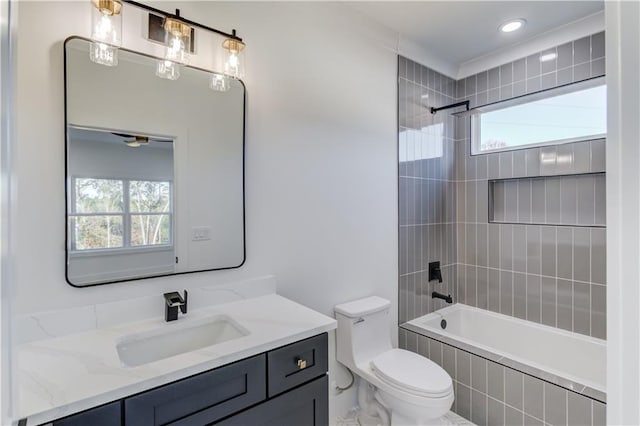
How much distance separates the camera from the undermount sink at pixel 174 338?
123 cm

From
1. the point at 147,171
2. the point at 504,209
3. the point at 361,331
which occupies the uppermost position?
the point at 147,171

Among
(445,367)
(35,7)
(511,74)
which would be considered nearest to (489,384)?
(445,367)

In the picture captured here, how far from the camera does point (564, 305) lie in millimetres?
2396

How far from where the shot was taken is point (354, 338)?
6.54ft

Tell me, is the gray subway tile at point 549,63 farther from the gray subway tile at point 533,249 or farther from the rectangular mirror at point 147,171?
the rectangular mirror at point 147,171

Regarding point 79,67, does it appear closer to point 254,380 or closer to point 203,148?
point 203,148

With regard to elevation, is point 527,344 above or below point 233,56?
below

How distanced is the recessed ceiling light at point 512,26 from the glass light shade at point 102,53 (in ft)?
7.95

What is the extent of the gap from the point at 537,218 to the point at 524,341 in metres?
0.98

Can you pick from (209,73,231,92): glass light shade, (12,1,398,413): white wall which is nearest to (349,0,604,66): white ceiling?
(12,1,398,413): white wall

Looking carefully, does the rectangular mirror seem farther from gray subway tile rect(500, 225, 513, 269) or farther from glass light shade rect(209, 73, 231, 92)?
gray subway tile rect(500, 225, 513, 269)

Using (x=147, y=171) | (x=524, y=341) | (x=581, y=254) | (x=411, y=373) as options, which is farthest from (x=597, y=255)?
(x=147, y=171)

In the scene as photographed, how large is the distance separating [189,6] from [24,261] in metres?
1.25

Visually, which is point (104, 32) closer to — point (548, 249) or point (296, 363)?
point (296, 363)
